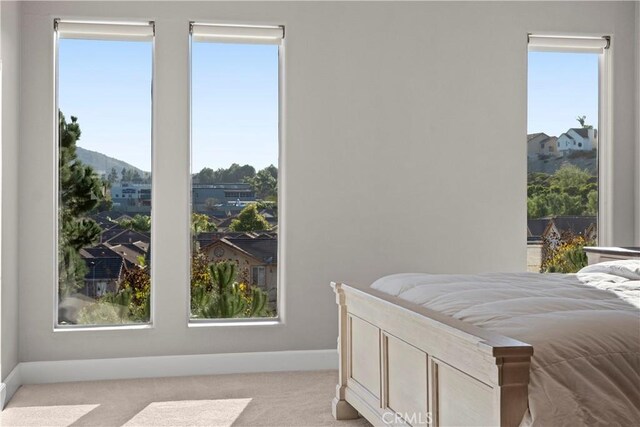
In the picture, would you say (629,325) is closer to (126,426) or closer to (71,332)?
(126,426)

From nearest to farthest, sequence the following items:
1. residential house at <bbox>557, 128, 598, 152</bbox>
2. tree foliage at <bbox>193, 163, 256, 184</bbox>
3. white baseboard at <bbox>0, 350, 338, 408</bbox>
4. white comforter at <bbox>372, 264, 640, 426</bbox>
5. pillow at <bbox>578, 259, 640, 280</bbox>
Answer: white comforter at <bbox>372, 264, 640, 426</bbox> → pillow at <bbox>578, 259, 640, 280</bbox> → white baseboard at <bbox>0, 350, 338, 408</bbox> → tree foliage at <bbox>193, 163, 256, 184</bbox> → residential house at <bbox>557, 128, 598, 152</bbox>

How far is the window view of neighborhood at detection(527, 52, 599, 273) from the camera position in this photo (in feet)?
17.6

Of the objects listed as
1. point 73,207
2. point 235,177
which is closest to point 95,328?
point 73,207

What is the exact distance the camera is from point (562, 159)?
543cm

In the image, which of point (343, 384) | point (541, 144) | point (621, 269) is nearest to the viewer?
point (621, 269)

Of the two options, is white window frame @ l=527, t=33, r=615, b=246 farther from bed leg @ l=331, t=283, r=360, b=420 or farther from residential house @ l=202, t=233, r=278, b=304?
bed leg @ l=331, t=283, r=360, b=420

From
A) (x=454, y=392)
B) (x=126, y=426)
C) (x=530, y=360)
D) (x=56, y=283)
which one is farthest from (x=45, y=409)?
(x=530, y=360)

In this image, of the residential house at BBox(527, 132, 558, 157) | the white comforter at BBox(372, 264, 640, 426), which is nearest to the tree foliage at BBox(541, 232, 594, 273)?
the residential house at BBox(527, 132, 558, 157)

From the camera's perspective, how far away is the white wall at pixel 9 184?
4.18 meters

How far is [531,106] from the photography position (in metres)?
5.37

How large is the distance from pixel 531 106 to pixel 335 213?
1.74 m

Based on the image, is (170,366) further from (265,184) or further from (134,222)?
(265,184)

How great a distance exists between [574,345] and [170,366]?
10.9 ft

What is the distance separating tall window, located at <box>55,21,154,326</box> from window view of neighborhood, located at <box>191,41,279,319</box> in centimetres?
36
